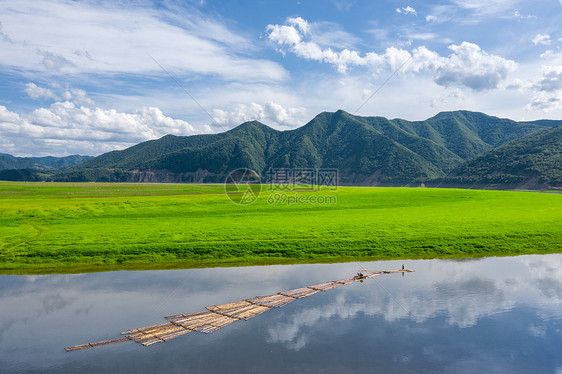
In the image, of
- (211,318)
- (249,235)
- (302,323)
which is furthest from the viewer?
(249,235)

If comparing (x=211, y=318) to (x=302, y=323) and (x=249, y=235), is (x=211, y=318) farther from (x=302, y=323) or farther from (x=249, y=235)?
(x=249, y=235)

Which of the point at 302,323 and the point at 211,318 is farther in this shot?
the point at 211,318

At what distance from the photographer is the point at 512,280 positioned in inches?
993

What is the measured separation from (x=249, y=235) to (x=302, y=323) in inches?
800

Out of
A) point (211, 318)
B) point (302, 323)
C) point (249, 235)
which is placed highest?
point (249, 235)

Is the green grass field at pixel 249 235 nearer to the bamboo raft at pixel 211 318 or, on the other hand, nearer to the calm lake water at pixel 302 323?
the calm lake water at pixel 302 323

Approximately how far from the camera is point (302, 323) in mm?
17656

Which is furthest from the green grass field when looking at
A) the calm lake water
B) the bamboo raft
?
the bamboo raft

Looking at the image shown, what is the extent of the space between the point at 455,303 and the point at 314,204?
4342 centimetres

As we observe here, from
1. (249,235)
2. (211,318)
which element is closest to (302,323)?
(211,318)

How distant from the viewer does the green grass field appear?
103 feet

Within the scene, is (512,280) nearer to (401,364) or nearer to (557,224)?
(401,364)

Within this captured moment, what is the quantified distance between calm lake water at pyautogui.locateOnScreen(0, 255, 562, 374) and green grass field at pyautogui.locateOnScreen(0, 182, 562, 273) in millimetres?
3958

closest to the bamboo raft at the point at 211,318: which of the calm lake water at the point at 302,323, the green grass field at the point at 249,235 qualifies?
the calm lake water at the point at 302,323
